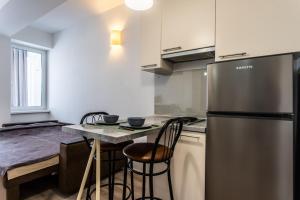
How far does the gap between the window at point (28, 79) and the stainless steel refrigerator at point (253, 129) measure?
13.2 feet

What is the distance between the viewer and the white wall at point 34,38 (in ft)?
12.3

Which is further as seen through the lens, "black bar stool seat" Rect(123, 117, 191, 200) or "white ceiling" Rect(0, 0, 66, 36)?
"white ceiling" Rect(0, 0, 66, 36)

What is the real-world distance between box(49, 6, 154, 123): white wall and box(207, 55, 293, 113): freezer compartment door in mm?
1269

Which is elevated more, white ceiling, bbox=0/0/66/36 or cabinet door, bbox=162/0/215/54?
white ceiling, bbox=0/0/66/36

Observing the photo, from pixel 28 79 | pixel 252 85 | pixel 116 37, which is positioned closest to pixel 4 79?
pixel 28 79

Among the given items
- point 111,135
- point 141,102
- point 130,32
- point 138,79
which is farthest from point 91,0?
point 111,135

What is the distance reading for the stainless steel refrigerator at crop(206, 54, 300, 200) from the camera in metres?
1.25

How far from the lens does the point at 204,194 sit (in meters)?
1.55

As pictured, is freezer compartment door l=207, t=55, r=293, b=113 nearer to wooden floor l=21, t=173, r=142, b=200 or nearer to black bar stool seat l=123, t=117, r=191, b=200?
black bar stool seat l=123, t=117, r=191, b=200

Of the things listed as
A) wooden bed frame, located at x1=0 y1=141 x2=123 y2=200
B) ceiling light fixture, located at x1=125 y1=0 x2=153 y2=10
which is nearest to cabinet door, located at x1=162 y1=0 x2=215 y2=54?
ceiling light fixture, located at x1=125 y1=0 x2=153 y2=10

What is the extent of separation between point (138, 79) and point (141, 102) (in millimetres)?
348

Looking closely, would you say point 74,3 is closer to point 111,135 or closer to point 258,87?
point 111,135

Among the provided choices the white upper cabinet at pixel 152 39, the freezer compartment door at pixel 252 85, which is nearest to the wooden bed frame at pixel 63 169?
the white upper cabinet at pixel 152 39

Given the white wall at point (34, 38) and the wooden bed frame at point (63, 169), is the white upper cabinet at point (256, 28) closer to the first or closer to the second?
the wooden bed frame at point (63, 169)
